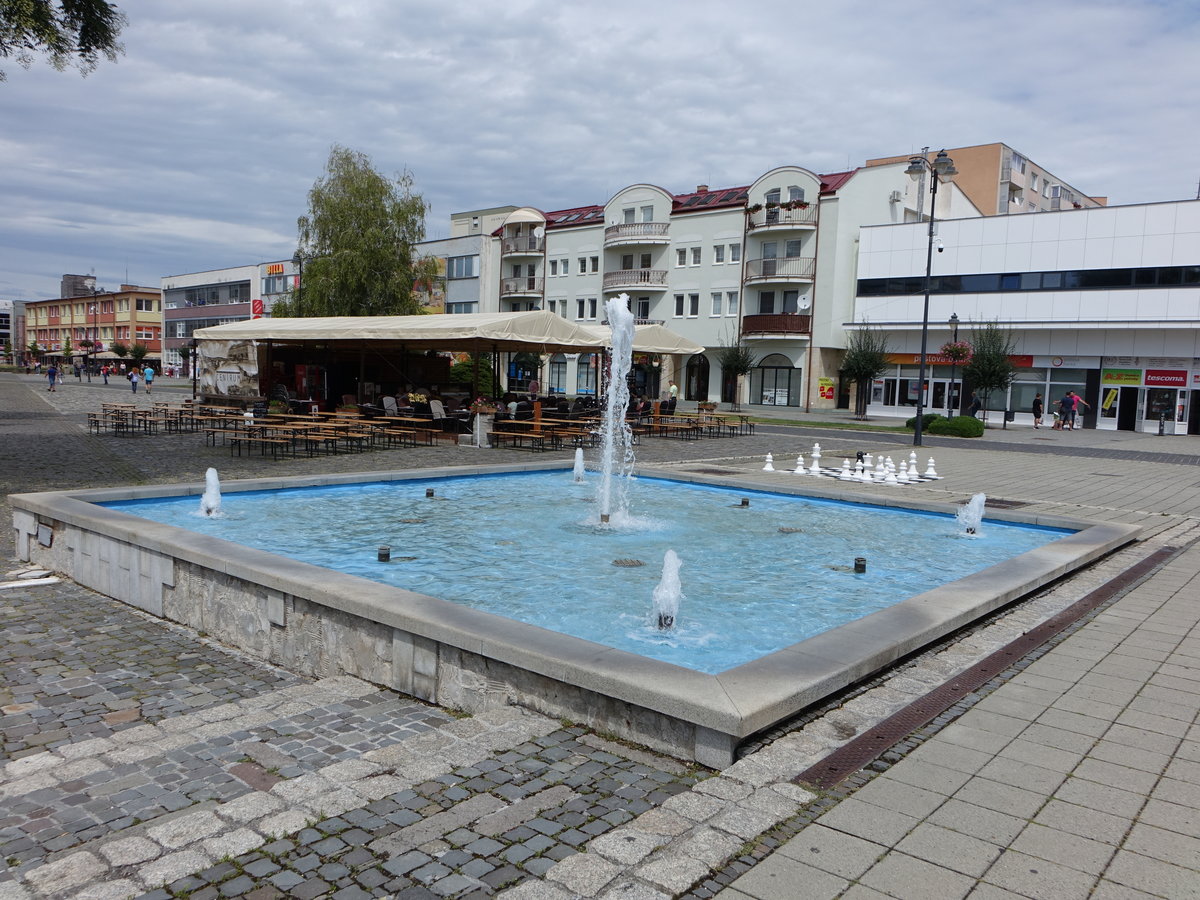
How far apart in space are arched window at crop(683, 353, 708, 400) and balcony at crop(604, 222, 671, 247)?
7.51 meters

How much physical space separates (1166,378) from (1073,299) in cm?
511

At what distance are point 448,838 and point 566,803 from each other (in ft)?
1.83

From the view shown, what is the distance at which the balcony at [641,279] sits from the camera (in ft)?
173

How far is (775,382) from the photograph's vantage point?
160 feet

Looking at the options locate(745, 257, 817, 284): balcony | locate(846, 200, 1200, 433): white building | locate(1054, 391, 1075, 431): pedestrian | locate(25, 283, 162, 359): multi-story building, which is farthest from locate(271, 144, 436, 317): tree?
locate(25, 283, 162, 359): multi-story building

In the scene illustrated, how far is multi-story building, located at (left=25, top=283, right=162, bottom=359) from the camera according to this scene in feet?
346

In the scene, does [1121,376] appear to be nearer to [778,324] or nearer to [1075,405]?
[1075,405]

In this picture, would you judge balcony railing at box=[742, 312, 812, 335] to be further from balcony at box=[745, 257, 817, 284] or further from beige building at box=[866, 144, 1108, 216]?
beige building at box=[866, 144, 1108, 216]

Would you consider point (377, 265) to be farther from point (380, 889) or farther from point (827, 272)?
point (380, 889)

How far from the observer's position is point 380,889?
3039 mm

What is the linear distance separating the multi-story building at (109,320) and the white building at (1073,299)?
3422 inches

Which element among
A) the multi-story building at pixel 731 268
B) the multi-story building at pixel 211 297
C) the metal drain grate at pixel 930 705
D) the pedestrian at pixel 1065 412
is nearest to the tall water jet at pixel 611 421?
the metal drain grate at pixel 930 705

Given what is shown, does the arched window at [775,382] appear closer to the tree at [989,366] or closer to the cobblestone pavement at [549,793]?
the tree at [989,366]

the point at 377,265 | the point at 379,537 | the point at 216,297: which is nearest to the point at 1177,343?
the point at 377,265
